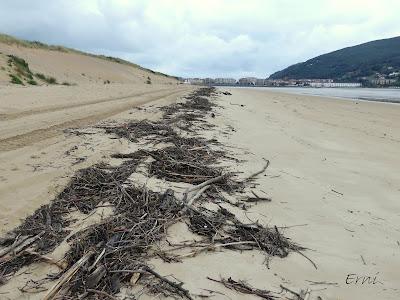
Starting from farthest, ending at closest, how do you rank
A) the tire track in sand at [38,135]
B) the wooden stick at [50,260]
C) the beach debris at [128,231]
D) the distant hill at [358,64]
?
the distant hill at [358,64] < the tire track in sand at [38,135] < the wooden stick at [50,260] < the beach debris at [128,231]

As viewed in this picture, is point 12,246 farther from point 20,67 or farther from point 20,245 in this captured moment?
point 20,67

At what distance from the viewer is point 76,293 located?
2.44 metres

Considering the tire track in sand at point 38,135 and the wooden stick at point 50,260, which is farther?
the tire track in sand at point 38,135

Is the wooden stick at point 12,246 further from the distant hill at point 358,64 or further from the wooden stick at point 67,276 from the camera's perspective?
the distant hill at point 358,64

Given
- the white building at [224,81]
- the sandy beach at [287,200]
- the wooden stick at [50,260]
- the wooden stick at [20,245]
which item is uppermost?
the wooden stick at [20,245]

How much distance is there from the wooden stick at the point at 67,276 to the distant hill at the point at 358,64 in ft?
446

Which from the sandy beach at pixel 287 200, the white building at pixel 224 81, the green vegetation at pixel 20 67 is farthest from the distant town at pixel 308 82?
the sandy beach at pixel 287 200

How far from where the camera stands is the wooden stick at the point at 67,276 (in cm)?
240

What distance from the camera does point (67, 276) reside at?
8.32 ft

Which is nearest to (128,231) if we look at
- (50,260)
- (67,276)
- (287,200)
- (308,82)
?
(50,260)

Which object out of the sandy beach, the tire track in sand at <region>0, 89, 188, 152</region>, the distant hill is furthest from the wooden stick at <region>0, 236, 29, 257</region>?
the distant hill

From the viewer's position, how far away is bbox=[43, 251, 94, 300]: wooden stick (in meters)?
2.40

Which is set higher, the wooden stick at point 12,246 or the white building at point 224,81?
the wooden stick at point 12,246

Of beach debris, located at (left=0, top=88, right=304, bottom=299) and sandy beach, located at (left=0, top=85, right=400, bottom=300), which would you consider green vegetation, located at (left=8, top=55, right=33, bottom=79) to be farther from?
beach debris, located at (left=0, top=88, right=304, bottom=299)
